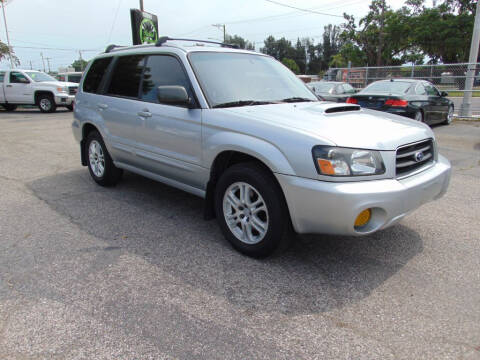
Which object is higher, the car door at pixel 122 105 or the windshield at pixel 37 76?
the windshield at pixel 37 76

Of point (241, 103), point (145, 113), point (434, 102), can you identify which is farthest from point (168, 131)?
point (434, 102)

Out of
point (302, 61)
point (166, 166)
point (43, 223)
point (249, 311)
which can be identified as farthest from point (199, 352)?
point (302, 61)

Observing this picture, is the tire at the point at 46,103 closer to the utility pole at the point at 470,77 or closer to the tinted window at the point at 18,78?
the tinted window at the point at 18,78

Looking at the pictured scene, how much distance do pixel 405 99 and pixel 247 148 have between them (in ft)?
26.5

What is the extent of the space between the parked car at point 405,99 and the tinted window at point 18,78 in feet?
47.2

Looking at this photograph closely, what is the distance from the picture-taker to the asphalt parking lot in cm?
229

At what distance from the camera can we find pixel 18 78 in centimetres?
1720

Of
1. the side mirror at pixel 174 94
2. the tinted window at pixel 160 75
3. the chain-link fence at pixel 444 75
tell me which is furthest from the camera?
the chain-link fence at pixel 444 75

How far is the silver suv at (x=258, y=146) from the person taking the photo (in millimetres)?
2789

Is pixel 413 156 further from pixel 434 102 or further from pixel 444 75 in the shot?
pixel 444 75

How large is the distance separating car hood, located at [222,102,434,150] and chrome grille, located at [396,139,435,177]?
0.06 metres

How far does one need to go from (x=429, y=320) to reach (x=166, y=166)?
2.72 m

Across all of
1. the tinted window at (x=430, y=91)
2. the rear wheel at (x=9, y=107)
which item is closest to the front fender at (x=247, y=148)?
the tinted window at (x=430, y=91)

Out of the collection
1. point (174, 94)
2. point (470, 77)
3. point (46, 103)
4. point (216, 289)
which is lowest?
point (216, 289)
